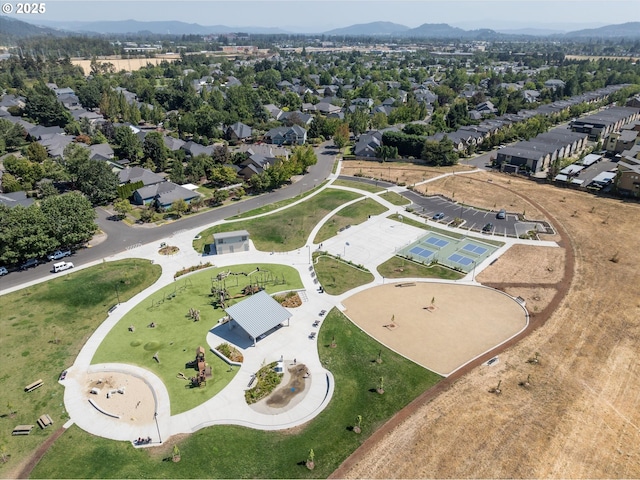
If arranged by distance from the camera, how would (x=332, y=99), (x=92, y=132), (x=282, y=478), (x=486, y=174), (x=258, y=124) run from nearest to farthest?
(x=282, y=478), (x=486, y=174), (x=92, y=132), (x=258, y=124), (x=332, y=99)

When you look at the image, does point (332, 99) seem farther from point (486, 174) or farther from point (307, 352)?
point (307, 352)

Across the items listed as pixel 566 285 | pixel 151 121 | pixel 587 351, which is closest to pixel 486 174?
pixel 566 285

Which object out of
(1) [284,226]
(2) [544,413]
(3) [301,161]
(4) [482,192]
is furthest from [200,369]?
(4) [482,192]

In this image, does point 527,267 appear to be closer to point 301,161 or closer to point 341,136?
point 301,161

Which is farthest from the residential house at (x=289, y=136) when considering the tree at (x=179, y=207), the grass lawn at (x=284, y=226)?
the tree at (x=179, y=207)

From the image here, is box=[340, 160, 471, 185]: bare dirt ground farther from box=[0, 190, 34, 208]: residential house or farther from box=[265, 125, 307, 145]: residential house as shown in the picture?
box=[0, 190, 34, 208]: residential house

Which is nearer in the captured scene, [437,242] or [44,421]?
[44,421]

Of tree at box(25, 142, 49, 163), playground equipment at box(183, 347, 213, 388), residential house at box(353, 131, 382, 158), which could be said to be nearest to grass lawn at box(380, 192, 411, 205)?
residential house at box(353, 131, 382, 158)
